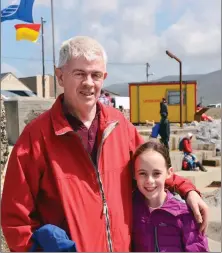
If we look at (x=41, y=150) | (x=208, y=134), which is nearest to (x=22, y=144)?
(x=41, y=150)

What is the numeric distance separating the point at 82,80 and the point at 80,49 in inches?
4.9

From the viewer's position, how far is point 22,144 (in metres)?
1.64

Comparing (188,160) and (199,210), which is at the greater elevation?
(199,210)

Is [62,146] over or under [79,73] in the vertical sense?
under

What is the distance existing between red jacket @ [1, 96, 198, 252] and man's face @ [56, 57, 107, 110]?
0.31ft

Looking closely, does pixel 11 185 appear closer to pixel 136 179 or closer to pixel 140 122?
pixel 136 179

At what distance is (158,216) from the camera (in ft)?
5.94

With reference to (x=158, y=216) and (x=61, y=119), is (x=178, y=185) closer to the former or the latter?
(x=158, y=216)

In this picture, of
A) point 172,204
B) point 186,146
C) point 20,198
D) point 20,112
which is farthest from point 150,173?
point 20,112

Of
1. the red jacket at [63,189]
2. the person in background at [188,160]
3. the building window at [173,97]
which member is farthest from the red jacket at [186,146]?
the building window at [173,97]

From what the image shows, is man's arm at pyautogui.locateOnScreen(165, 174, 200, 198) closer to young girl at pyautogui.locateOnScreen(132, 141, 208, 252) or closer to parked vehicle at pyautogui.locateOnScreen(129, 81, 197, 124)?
young girl at pyautogui.locateOnScreen(132, 141, 208, 252)

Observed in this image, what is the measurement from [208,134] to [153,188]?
11.8 meters

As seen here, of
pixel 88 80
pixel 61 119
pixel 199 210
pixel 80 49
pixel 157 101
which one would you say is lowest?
pixel 199 210

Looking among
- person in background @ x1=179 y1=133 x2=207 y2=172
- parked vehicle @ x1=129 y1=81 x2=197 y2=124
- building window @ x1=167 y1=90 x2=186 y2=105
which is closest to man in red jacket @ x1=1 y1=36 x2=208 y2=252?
person in background @ x1=179 y1=133 x2=207 y2=172
